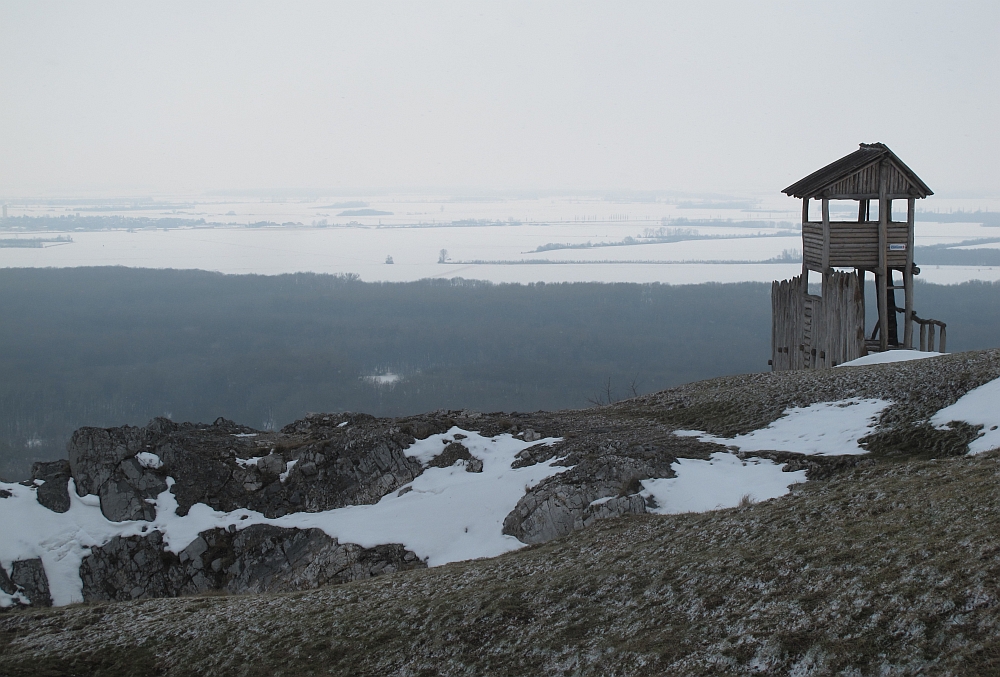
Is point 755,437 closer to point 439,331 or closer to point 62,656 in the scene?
point 62,656

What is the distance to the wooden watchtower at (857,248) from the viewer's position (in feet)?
83.3

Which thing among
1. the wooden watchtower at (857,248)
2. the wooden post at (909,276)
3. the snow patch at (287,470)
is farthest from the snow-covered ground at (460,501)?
the wooden post at (909,276)

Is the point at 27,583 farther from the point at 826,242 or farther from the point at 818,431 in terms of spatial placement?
the point at 826,242

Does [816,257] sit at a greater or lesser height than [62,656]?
greater

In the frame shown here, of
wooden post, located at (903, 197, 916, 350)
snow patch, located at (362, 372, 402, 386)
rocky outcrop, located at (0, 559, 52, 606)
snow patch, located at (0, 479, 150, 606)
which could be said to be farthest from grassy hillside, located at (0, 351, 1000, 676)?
snow patch, located at (362, 372, 402, 386)

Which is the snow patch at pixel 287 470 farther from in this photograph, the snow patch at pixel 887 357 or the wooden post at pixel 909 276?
the wooden post at pixel 909 276

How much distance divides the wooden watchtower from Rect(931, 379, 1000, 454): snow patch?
26.6 ft

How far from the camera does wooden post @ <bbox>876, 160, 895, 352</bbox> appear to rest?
84.3ft

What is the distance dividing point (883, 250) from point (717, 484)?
49.3ft

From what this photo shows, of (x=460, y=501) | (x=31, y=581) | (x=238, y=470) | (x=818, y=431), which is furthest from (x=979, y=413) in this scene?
(x=31, y=581)

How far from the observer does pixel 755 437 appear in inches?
738

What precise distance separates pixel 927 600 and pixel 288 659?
25.4 feet

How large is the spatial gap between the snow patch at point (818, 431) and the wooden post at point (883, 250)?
8508 mm

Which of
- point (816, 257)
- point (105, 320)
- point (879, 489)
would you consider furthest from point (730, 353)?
point (105, 320)
